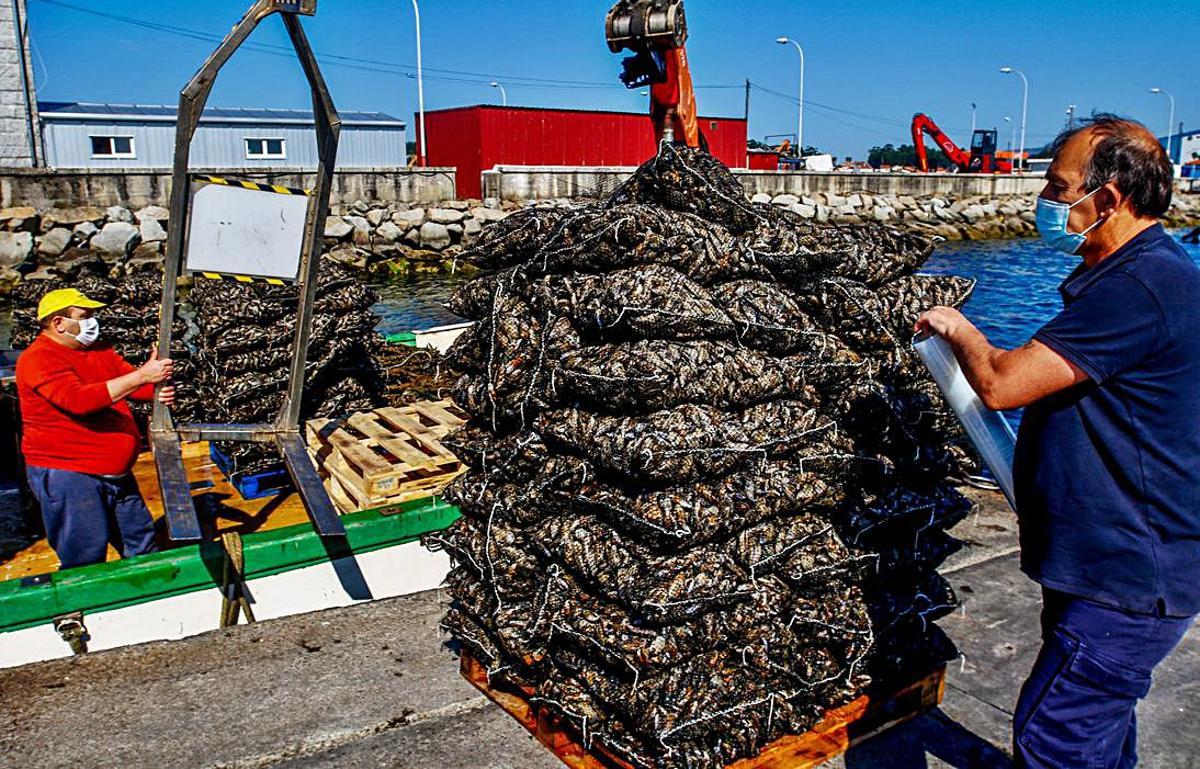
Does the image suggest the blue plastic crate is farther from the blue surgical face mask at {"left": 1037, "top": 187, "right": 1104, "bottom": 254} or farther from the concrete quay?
the blue surgical face mask at {"left": 1037, "top": 187, "right": 1104, "bottom": 254}

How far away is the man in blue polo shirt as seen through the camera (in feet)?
8.32

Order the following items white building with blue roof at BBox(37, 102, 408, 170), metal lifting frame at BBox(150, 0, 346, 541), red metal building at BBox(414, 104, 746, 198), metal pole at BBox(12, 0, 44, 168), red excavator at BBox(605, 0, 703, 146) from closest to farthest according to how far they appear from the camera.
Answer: metal lifting frame at BBox(150, 0, 346, 541) → red excavator at BBox(605, 0, 703, 146) → metal pole at BBox(12, 0, 44, 168) → white building with blue roof at BBox(37, 102, 408, 170) → red metal building at BBox(414, 104, 746, 198)

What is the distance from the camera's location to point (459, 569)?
4.50 metres

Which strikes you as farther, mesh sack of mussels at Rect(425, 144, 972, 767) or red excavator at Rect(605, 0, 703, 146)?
red excavator at Rect(605, 0, 703, 146)

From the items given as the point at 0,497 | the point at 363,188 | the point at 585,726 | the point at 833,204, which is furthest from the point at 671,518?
the point at 833,204

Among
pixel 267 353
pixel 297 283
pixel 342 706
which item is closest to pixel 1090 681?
pixel 342 706

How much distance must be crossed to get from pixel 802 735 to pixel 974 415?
158 centimetres

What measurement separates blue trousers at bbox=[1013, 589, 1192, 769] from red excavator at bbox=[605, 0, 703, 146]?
13.9 ft

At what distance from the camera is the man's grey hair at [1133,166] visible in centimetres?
262

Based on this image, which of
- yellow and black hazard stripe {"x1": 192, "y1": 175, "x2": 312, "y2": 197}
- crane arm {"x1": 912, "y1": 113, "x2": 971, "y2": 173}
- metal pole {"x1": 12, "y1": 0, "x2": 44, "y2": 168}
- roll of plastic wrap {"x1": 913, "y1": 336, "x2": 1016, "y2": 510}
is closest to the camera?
roll of plastic wrap {"x1": 913, "y1": 336, "x2": 1016, "y2": 510}

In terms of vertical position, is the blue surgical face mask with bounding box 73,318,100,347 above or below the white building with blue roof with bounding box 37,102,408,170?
below

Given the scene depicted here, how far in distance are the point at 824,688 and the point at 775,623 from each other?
17.1 inches

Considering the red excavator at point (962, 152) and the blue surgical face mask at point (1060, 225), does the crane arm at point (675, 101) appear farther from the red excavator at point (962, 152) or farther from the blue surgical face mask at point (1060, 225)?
the red excavator at point (962, 152)

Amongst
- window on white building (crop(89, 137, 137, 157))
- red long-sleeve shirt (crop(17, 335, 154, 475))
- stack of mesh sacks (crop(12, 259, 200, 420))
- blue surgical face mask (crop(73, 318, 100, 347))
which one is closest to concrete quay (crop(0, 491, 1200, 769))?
red long-sleeve shirt (crop(17, 335, 154, 475))
